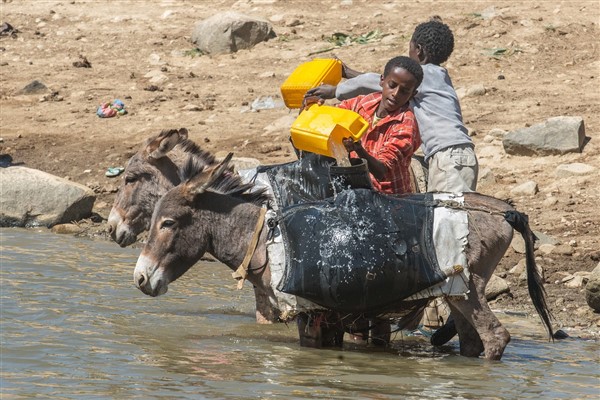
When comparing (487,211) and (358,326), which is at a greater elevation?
(487,211)

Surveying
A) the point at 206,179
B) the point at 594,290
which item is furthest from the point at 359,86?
the point at 594,290

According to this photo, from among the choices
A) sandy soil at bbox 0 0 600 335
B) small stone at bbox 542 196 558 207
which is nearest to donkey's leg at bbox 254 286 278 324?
sandy soil at bbox 0 0 600 335

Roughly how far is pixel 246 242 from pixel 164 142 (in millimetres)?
1680

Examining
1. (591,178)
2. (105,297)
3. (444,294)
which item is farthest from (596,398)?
(591,178)

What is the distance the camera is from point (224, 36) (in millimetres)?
16016

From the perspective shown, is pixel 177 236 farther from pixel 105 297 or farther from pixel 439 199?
pixel 105 297

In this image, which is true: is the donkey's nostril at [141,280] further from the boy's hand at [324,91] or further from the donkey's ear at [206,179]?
the boy's hand at [324,91]

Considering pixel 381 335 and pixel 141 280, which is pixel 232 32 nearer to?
pixel 381 335

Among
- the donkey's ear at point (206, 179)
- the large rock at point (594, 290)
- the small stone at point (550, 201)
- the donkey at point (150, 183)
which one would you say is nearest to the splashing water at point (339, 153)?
the donkey's ear at point (206, 179)

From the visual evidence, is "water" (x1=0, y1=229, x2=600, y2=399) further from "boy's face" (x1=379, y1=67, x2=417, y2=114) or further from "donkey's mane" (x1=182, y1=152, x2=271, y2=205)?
"boy's face" (x1=379, y1=67, x2=417, y2=114)

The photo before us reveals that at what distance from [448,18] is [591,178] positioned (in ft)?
15.6

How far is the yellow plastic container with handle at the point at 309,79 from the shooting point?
784 cm

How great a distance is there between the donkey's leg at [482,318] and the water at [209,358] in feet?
0.38

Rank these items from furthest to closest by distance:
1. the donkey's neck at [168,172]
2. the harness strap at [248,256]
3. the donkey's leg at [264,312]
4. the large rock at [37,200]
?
the large rock at [37,200] < the donkey's neck at [168,172] < the donkey's leg at [264,312] < the harness strap at [248,256]
